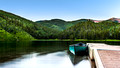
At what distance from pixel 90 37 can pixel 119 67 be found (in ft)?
622

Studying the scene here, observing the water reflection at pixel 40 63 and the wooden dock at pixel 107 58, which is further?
the water reflection at pixel 40 63

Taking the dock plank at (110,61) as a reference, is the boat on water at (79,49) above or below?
below


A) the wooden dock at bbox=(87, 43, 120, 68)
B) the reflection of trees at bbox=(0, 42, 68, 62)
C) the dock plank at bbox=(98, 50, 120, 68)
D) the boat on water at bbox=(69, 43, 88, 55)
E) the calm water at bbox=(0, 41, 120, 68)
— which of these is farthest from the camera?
the boat on water at bbox=(69, 43, 88, 55)

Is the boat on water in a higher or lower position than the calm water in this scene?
higher

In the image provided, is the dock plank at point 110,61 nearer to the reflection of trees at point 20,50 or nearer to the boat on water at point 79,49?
the boat on water at point 79,49

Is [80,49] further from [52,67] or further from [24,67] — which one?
[24,67]

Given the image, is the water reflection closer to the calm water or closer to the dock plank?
the calm water

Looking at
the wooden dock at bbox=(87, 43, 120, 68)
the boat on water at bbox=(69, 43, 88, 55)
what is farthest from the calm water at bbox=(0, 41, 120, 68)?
the wooden dock at bbox=(87, 43, 120, 68)

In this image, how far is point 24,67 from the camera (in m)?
20.3

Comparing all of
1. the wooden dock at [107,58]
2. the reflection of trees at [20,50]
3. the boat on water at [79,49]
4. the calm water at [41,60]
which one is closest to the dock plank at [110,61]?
the wooden dock at [107,58]

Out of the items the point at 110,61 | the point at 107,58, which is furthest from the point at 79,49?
the point at 110,61

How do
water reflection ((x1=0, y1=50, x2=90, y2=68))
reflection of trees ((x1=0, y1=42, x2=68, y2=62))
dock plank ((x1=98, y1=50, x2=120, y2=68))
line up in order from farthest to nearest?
reflection of trees ((x1=0, y1=42, x2=68, y2=62))
water reflection ((x1=0, y1=50, x2=90, y2=68))
dock plank ((x1=98, y1=50, x2=120, y2=68))

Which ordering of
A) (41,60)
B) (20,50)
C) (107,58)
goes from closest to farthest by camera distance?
(107,58) < (41,60) < (20,50)

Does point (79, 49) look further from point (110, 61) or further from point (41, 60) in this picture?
point (110, 61)
